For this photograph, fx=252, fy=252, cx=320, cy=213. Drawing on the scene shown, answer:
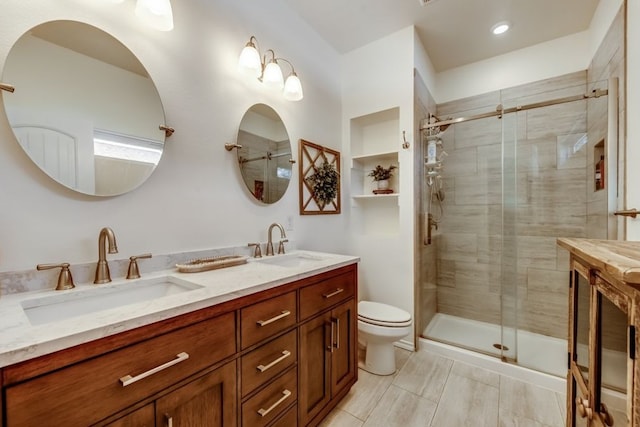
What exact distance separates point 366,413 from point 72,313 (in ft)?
5.11

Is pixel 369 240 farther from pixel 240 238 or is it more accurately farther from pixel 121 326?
pixel 121 326

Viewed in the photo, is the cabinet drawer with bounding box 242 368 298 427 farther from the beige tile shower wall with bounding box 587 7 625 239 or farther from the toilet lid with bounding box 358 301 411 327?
the beige tile shower wall with bounding box 587 7 625 239

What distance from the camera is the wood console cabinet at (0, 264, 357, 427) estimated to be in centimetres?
57

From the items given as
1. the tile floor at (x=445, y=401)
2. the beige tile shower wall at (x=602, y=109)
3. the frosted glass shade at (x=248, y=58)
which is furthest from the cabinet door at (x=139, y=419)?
the beige tile shower wall at (x=602, y=109)

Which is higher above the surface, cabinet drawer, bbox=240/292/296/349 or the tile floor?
cabinet drawer, bbox=240/292/296/349

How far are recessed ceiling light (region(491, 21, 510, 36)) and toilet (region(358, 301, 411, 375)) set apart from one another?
2564 mm

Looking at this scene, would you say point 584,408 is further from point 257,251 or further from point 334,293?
point 257,251

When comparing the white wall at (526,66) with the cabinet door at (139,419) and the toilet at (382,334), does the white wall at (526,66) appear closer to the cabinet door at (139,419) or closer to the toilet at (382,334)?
the toilet at (382,334)

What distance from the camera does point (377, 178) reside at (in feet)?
8.45

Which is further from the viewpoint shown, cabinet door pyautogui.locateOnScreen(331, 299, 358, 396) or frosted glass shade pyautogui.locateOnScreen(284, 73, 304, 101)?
frosted glass shade pyautogui.locateOnScreen(284, 73, 304, 101)

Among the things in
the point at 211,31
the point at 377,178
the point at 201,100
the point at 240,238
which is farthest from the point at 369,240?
the point at 211,31

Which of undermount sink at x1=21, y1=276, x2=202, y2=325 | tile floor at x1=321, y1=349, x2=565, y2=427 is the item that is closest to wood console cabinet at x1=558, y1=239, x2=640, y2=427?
tile floor at x1=321, y1=349, x2=565, y2=427

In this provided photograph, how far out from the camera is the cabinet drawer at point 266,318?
3.19ft

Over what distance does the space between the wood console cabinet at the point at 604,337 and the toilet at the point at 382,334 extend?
918 millimetres
